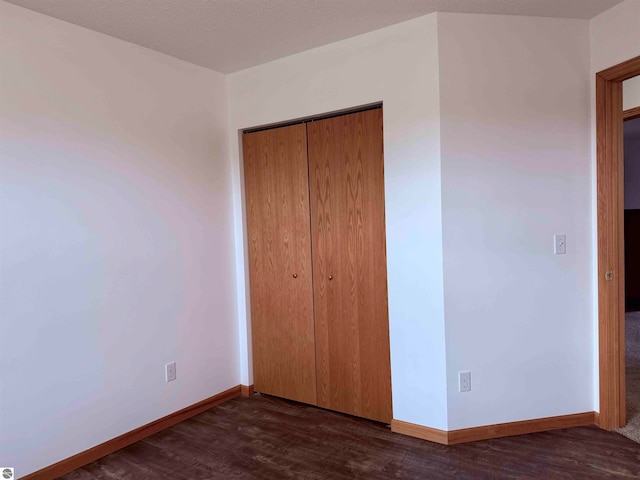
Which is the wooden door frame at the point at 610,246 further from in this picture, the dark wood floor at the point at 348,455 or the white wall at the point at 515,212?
the dark wood floor at the point at 348,455

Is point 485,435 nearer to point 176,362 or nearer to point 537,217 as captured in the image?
point 537,217

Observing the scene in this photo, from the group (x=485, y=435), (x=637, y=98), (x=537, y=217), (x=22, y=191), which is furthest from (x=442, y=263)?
(x=637, y=98)

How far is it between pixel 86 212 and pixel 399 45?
1996 mm

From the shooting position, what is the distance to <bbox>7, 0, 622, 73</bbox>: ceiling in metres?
2.23

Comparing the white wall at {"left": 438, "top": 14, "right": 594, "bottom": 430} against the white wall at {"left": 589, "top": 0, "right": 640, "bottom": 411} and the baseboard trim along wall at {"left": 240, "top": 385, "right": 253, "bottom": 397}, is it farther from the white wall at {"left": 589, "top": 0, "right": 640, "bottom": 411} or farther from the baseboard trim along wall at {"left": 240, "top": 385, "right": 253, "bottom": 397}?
the baseboard trim along wall at {"left": 240, "top": 385, "right": 253, "bottom": 397}

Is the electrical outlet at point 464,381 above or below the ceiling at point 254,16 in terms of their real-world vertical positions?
below

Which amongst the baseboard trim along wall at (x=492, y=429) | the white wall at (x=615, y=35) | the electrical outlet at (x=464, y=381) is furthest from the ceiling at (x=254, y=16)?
the baseboard trim along wall at (x=492, y=429)

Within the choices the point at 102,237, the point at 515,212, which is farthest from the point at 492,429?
the point at 102,237

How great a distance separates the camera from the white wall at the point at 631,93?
3590mm

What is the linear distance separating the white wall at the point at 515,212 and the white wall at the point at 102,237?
1667 mm

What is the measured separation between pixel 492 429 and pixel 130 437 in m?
2.12

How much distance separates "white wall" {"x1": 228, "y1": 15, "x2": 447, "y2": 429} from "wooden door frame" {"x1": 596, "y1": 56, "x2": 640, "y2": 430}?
0.96 meters

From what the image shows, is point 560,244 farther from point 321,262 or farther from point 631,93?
point 631,93

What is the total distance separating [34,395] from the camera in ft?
7.29
